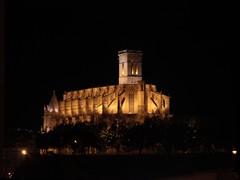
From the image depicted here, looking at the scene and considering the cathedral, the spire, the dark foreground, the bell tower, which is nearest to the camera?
the dark foreground

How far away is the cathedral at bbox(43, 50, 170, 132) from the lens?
79812 millimetres

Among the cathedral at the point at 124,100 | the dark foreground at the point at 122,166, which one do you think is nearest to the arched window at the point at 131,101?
the cathedral at the point at 124,100

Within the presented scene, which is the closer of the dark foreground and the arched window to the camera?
the dark foreground

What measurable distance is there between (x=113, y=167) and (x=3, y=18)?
42.8 m

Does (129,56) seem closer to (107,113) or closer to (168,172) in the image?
(107,113)

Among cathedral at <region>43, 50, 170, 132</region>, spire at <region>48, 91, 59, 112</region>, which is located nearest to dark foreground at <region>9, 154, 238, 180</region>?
cathedral at <region>43, 50, 170, 132</region>

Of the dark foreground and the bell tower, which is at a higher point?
the bell tower

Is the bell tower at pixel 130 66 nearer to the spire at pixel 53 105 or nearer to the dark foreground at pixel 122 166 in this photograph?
the spire at pixel 53 105

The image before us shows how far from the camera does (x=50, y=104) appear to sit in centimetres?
9450

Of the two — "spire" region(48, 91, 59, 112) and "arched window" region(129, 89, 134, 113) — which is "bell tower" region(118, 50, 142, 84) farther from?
"spire" region(48, 91, 59, 112)

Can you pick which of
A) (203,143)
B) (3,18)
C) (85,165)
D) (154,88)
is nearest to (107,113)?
(154,88)

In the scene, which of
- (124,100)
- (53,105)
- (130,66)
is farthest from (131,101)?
(53,105)

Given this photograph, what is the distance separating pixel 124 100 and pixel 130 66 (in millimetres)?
6727

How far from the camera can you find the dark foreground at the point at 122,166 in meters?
45.9
